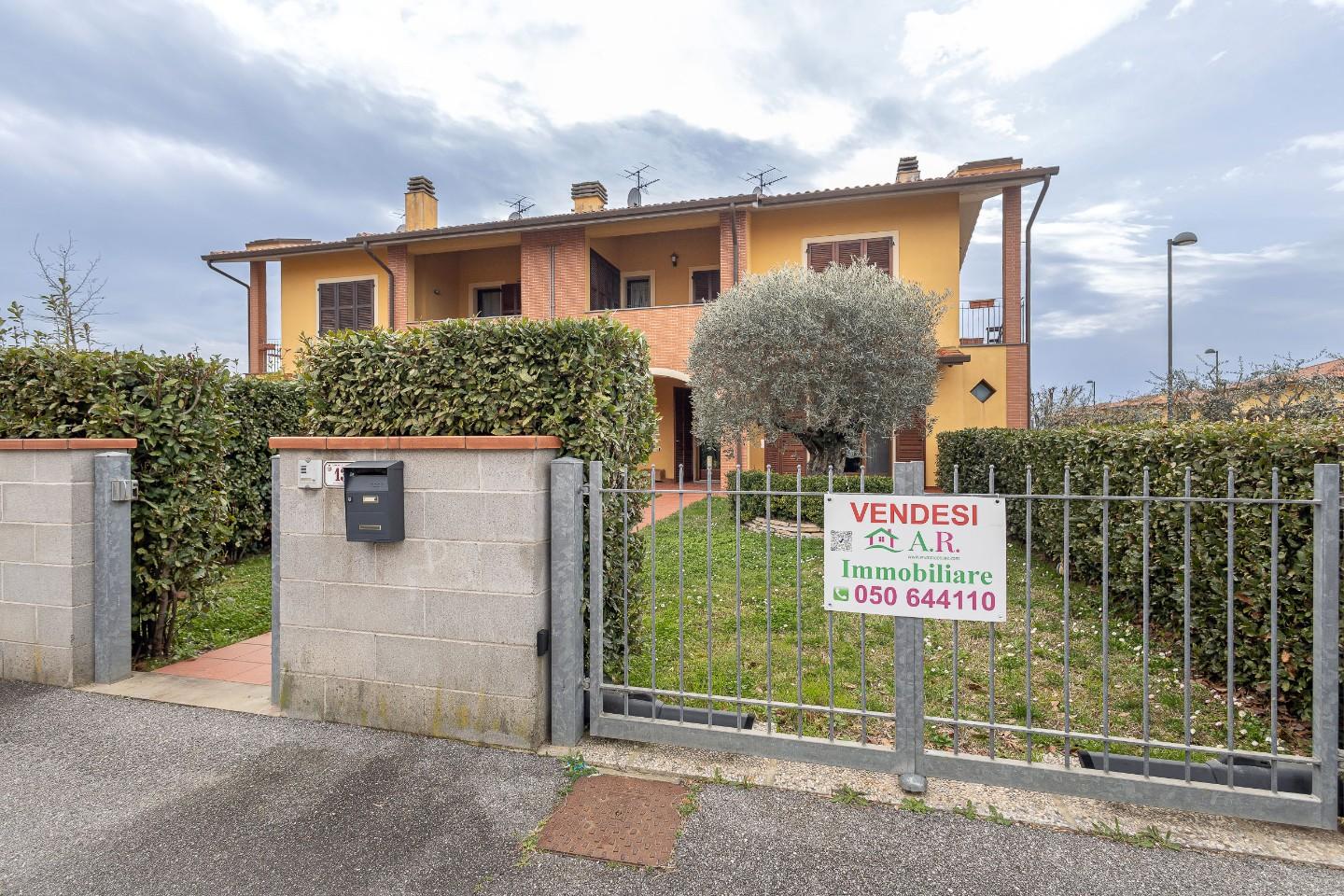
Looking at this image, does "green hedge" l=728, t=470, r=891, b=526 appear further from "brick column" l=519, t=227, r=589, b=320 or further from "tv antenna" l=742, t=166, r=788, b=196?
"tv antenna" l=742, t=166, r=788, b=196

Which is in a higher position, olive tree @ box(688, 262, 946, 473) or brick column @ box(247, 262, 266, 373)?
brick column @ box(247, 262, 266, 373)

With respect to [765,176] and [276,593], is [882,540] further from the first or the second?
[765,176]

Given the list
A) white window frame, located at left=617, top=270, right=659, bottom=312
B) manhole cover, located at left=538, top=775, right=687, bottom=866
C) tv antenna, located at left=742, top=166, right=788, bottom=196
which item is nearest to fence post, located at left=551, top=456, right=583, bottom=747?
manhole cover, located at left=538, top=775, right=687, bottom=866

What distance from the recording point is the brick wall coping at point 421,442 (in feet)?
9.39

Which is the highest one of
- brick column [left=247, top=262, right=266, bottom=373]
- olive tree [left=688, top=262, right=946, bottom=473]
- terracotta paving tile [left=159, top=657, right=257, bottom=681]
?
brick column [left=247, top=262, right=266, bottom=373]

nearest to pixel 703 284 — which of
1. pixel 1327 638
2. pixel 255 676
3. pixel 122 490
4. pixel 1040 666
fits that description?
pixel 1040 666

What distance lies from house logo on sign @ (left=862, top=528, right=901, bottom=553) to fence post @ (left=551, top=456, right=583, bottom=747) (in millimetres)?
1342

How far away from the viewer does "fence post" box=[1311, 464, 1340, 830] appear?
85.7 inches

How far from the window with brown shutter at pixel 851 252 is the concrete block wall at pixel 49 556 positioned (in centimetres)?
1354

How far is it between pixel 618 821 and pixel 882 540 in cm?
155

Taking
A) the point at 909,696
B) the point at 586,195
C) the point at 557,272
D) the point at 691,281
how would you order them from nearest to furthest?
the point at 909,696 → the point at 557,272 → the point at 586,195 → the point at 691,281

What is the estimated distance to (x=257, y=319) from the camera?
18.2 meters

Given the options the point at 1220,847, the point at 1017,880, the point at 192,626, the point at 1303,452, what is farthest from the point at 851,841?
the point at 192,626

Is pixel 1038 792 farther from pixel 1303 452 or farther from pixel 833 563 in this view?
pixel 1303 452
